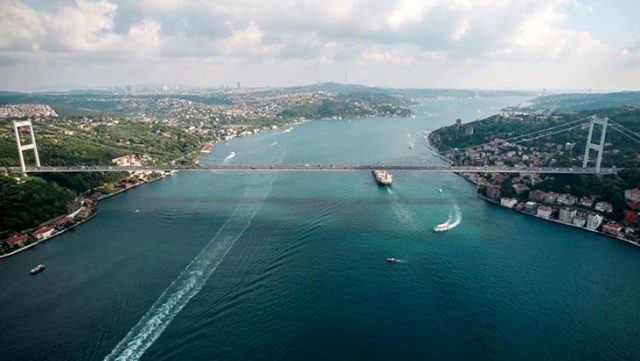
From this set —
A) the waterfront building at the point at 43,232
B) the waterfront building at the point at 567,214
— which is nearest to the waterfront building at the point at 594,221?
the waterfront building at the point at 567,214

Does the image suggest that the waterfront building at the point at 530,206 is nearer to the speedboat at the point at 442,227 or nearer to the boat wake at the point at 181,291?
the speedboat at the point at 442,227

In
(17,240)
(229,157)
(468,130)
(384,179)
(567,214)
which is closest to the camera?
(17,240)

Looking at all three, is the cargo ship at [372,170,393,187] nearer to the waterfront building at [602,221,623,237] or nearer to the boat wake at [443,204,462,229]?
the boat wake at [443,204,462,229]

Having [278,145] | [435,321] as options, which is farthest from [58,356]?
[278,145]

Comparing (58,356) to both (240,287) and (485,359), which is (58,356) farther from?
(485,359)

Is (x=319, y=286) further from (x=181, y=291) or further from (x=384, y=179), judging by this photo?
(x=384, y=179)

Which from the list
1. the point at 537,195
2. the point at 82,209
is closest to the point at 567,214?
the point at 537,195

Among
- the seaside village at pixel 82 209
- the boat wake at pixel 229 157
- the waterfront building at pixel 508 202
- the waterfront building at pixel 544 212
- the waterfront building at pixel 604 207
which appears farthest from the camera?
the boat wake at pixel 229 157
